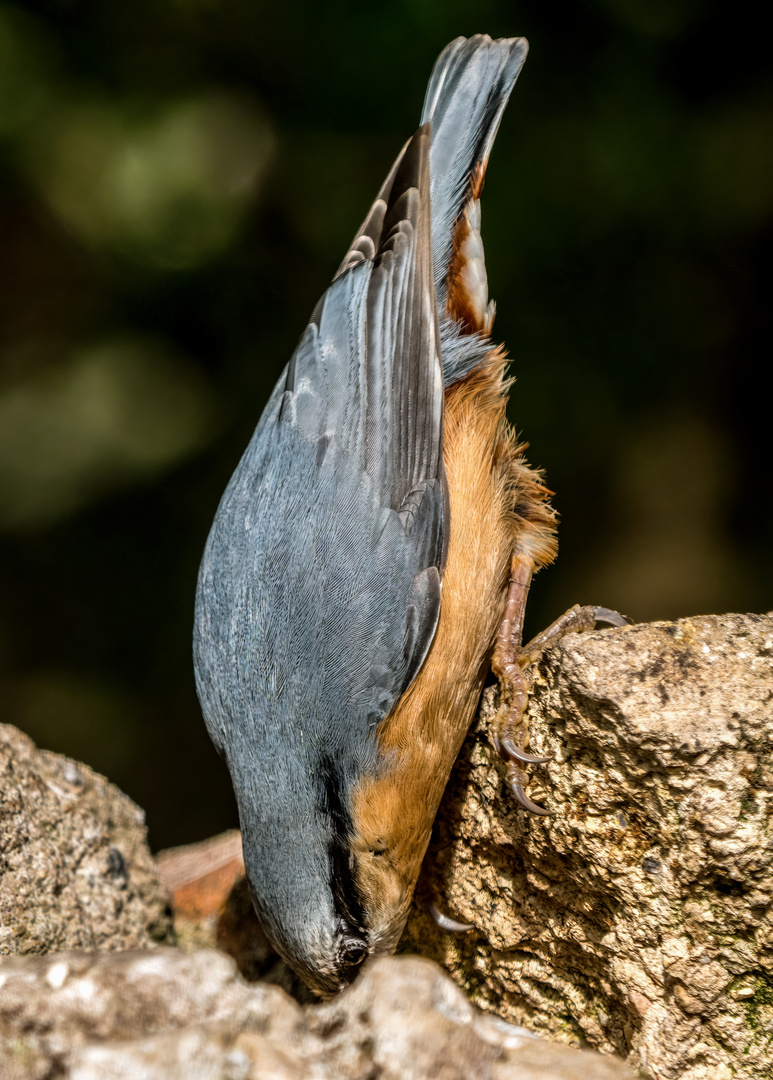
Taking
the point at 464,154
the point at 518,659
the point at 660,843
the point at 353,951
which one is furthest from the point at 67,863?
the point at 464,154

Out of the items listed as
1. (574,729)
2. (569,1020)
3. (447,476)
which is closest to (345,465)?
(447,476)

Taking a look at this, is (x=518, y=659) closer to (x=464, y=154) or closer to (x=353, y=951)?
(x=353, y=951)

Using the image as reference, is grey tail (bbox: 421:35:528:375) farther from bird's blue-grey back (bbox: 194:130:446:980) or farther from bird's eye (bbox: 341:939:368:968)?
bird's eye (bbox: 341:939:368:968)

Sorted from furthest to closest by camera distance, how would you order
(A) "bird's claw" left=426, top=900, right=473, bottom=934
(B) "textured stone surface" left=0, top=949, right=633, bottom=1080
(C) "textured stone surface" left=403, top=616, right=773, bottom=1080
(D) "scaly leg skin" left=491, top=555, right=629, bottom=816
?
(A) "bird's claw" left=426, top=900, right=473, bottom=934, (D) "scaly leg skin" left=491, top=555, right=629, bottom=816, (C) "textured stone surface" left=403, top=616, right=773, bottom=1080, (B) "textured stone surface" left=0, top=949, right=633, bottom=1080

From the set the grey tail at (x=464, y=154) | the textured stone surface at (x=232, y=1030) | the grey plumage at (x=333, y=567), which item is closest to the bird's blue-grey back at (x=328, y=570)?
the grey plumage at (x=333, y=567)

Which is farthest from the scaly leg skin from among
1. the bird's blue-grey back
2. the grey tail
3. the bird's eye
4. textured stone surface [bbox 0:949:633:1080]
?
the grey tail

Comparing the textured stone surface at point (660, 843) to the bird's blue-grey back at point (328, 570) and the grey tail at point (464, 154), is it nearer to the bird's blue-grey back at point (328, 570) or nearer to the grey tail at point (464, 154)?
the bird's blue-grey back at point (328, 570)
